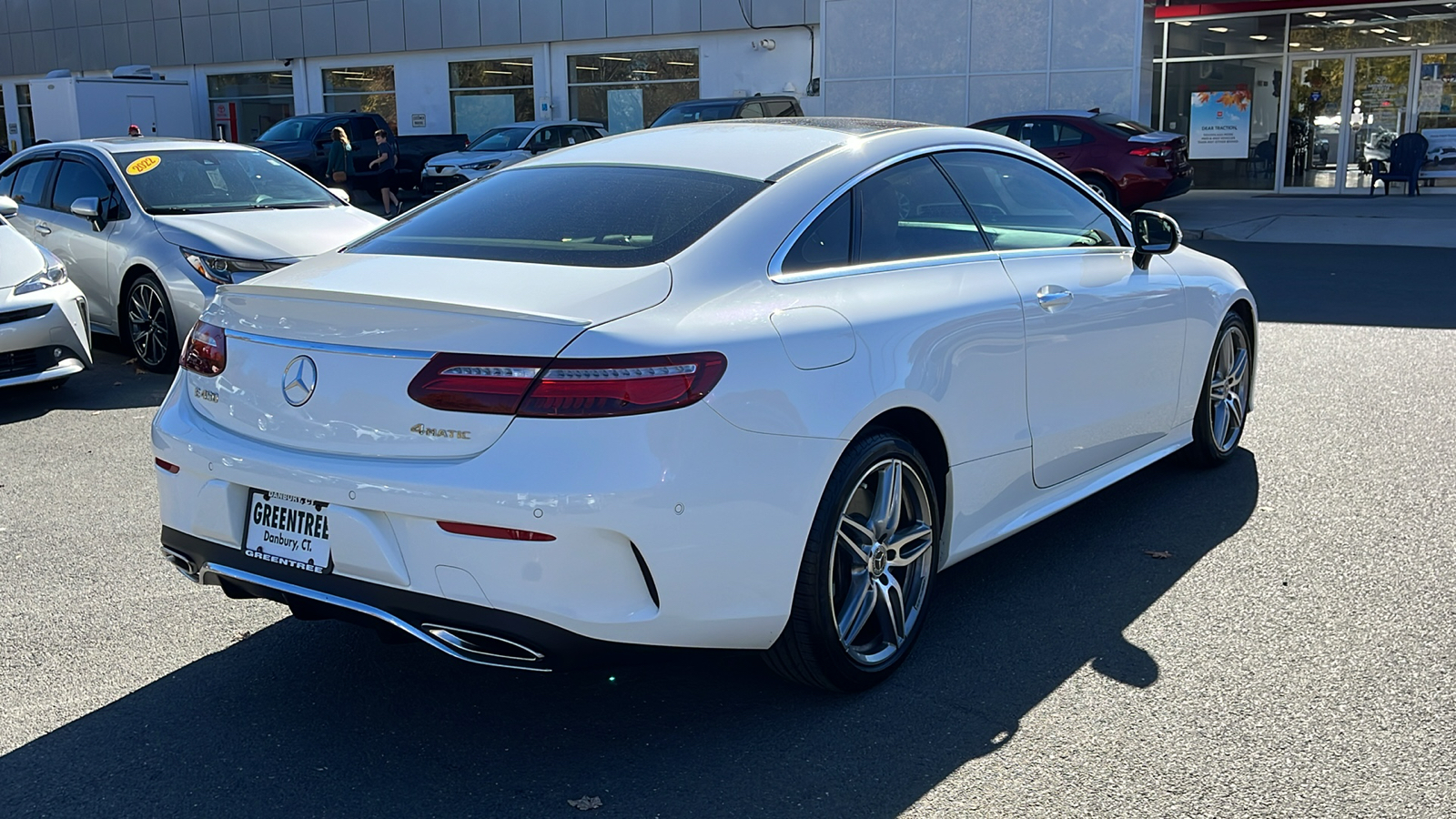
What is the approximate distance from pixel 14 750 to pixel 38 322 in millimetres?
4955

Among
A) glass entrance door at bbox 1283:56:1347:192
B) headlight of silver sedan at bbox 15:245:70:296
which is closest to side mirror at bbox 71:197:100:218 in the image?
headlight of silver sedan at bbox 15:245:70:296

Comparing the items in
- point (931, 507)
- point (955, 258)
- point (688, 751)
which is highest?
point (955, 258)

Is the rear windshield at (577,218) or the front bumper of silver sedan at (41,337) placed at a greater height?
the rear windshield at (577,218)

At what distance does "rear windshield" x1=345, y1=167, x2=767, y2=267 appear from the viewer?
3566 mm

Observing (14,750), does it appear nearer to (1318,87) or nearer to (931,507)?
(931,507)

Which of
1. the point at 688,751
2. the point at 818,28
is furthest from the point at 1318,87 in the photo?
the point at 688,751

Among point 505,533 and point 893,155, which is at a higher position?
point 893,155

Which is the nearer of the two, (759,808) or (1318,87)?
(759,808)

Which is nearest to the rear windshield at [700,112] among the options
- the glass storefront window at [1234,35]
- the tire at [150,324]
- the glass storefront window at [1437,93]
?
the glass storefront window at [1234,35]

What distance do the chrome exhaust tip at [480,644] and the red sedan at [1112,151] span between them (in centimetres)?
1568

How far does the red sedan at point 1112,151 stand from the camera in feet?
58.2

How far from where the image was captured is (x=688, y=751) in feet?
11.2

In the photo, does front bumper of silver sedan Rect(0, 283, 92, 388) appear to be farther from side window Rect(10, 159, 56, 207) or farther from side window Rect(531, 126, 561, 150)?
side window Rect(531, 126, 561, 150)

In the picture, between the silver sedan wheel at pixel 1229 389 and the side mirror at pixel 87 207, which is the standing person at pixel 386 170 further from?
the silver sedan wheel at pixel 1229 389
